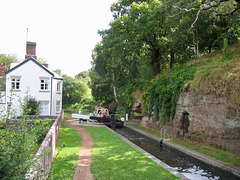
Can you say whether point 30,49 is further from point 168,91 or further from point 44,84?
point 168,91

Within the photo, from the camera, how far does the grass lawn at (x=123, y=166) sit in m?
7.76

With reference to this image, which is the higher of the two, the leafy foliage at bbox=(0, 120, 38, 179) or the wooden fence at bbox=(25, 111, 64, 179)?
the leafy foliage at bbox=(0, 120, 38, 179)

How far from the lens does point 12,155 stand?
3127mm

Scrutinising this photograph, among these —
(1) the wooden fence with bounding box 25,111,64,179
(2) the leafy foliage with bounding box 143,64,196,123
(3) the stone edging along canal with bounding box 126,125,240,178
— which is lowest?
(3) the stone edging along canal with bounding box 126,125,240,178

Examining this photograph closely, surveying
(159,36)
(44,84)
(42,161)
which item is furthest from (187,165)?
(44,84)

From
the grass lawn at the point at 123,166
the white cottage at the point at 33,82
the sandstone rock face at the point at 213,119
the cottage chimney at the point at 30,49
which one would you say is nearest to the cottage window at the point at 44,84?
the white cottage at the point at 33,82

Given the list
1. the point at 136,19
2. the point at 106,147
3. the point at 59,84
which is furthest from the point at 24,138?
the point at 59,84

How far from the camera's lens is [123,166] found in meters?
8.81

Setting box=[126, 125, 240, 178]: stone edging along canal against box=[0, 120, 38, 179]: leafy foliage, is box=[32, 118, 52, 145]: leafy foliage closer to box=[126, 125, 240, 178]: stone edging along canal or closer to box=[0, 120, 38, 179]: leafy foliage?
box=[0, 120, 38, 179]: leafy foliage

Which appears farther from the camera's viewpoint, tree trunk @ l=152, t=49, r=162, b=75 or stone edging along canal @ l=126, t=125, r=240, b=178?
tree trunk @ l=152, t=49, r=162, b=75

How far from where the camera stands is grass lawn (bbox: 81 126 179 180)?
305 inches

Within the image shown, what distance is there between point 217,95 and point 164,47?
518 inches

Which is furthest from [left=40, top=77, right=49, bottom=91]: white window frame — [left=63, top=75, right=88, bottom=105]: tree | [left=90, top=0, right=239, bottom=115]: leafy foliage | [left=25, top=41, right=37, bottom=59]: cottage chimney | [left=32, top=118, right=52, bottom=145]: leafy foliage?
[left=63, top=75, right=88, bottom=105]: tree

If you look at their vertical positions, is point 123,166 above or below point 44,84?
below
